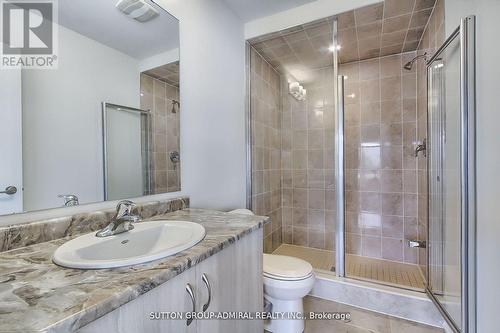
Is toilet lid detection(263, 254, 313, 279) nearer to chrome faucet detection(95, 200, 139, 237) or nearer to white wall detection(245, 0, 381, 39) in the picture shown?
chrome faucet detection(95, 200, 139, 237)

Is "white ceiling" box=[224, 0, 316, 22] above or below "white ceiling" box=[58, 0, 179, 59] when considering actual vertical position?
above

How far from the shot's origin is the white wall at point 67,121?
0.89 meters

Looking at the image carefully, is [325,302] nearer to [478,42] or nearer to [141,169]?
→ [141,169]

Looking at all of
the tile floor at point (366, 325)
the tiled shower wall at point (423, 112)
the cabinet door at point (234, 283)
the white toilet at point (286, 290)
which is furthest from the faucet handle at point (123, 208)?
the tiled shower wall at point (423, 112)

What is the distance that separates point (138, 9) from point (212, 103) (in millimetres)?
709

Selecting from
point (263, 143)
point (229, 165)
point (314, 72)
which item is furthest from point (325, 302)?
point (314, 72)

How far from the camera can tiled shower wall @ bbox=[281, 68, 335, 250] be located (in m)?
2.59

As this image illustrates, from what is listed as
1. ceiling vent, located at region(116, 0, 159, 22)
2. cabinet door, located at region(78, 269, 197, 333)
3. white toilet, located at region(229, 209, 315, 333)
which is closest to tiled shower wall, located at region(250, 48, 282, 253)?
white toilet, located at region(229, 209, 315, 333)

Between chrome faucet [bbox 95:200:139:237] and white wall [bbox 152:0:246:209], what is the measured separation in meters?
0.56

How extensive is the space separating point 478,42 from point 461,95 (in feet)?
0.81

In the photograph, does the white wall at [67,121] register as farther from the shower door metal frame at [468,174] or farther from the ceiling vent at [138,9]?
the shower door metal frame at [468,174]

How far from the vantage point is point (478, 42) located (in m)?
1.16

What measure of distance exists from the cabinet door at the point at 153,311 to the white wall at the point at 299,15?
6.99 feet

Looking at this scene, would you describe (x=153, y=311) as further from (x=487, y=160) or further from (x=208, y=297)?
(x=487, y=160)
